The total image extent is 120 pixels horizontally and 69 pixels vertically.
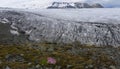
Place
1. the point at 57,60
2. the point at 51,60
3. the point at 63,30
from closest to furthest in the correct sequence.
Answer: the point at 51,60 < the point at 57,60 < the point at 63,30

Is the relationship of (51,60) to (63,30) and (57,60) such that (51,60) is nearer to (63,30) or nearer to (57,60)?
(57,60)

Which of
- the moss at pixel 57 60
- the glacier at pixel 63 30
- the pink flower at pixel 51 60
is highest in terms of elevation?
the pink flower at pixel 51 60

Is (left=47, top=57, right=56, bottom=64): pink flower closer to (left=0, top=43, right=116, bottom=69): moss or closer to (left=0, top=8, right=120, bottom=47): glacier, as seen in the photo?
(left=0, top=43, right=116, bottom=69): moss

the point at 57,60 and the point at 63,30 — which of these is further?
the point at 63,30

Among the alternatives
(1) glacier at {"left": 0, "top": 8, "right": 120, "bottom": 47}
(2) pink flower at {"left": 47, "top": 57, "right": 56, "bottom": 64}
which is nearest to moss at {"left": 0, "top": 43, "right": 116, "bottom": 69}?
(2) pink flower at {"left": 47, "top": 57, "right": 56, "bottom": 64}

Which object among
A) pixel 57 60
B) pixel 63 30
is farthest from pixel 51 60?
pixel 63 30

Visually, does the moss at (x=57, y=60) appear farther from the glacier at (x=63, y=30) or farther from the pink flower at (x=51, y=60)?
the glacier at (x=63, y=30)

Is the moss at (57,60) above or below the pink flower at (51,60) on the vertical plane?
below

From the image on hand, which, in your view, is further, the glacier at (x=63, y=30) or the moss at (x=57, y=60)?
the glacier at (x=63, y=30)

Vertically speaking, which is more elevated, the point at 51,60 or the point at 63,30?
the point at 51,60

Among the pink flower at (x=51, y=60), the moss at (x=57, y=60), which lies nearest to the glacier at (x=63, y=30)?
the moss at (x=57, y=60)

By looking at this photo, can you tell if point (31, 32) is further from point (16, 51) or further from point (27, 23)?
point (16, 51)

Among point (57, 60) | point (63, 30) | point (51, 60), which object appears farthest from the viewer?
point (63, 30)
